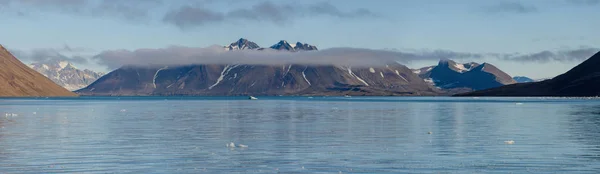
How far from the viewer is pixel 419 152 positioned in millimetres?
43750

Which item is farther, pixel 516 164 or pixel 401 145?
pixel 401 145

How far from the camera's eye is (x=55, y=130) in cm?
6631

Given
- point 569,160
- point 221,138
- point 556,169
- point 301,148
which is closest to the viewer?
point 556,169

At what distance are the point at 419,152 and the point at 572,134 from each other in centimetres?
2130

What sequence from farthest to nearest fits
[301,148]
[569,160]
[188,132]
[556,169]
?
[188,132] < [301,148] < [569,160] < [556,169]

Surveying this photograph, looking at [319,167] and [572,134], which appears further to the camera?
[572,134]

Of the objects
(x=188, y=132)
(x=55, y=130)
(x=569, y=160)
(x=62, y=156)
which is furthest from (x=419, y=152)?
A: (x=55, y=130)

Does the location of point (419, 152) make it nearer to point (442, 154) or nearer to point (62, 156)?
point (442, 154)

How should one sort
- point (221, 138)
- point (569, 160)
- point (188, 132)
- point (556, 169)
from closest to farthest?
1. point (556, 169)
2. point (569, 160)
3. point (221, 138)
4. point (188, 132)

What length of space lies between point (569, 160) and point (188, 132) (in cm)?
3439

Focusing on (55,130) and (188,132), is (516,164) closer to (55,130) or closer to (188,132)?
(188,132)

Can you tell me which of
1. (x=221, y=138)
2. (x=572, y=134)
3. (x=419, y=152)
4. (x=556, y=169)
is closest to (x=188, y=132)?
(x=221, y=138)

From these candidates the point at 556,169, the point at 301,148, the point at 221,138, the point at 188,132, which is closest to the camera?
the point at 556,169

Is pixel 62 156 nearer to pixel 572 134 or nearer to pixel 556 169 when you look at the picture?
pixel 556 169
